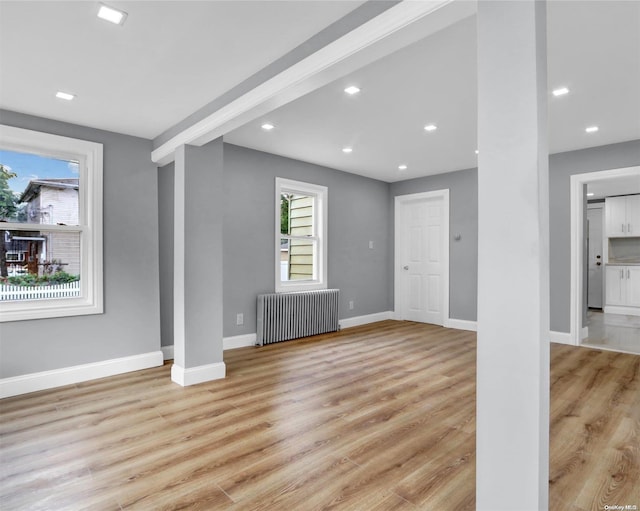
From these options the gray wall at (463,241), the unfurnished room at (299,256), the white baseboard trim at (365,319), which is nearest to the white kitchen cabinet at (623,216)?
the unfurnished room at (299,256)

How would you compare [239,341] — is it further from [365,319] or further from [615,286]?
[615,286]

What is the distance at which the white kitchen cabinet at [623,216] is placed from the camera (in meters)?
7.24

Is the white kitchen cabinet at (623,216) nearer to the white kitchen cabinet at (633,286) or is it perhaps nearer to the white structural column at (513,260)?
the white kitchen cabinet at (633,286)

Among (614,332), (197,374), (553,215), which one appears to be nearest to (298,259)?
(197,374)

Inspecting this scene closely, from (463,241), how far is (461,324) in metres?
1.33

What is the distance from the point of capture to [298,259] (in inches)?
219

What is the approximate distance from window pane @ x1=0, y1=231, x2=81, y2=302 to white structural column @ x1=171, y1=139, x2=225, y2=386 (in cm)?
105

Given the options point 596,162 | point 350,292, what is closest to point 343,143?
point 350,292

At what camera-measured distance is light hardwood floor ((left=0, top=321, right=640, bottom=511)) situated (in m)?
1.80

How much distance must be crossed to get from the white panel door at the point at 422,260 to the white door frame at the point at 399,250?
54 mm

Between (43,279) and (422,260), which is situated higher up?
(422,260)

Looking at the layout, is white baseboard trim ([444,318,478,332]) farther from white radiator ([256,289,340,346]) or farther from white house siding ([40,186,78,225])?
white house siding ([40,186,78,225])

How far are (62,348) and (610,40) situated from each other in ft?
16.0

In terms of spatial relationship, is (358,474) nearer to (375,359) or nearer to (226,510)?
(226,510)
